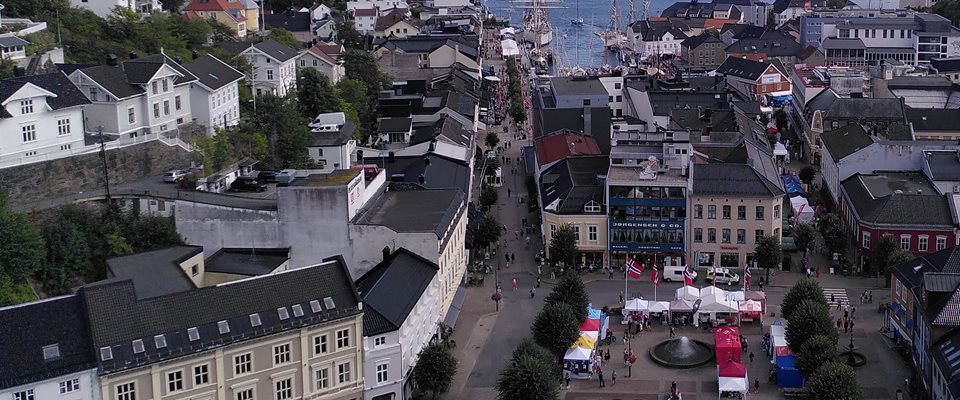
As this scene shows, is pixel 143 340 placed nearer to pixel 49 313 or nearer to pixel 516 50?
pixel 49 313

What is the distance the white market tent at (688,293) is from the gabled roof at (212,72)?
17.1m

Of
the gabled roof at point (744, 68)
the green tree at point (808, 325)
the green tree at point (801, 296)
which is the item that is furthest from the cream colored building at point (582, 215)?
the gabled roof at point (744, 68)

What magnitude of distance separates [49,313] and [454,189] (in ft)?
52.6

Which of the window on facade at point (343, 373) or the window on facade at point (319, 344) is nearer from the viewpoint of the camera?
the window on facade at point (319, 344)

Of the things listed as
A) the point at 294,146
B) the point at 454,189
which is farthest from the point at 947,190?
the point at 294,146

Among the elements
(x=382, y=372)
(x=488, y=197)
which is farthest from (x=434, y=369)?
(x=488, y=197)

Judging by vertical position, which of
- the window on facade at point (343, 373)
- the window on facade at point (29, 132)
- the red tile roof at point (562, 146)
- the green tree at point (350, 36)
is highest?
the green tree at point (350, 36)

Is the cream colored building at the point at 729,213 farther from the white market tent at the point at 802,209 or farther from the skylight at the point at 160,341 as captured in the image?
the skylight at the point at 160,341

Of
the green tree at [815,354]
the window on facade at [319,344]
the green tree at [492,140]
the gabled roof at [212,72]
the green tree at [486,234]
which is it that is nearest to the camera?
the window on facade at [319,344]

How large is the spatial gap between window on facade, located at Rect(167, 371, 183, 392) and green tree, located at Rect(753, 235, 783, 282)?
63.6 ft

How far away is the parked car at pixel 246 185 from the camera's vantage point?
121ft

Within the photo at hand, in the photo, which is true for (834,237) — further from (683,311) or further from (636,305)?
(636,305)

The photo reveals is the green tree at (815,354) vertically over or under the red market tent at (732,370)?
over

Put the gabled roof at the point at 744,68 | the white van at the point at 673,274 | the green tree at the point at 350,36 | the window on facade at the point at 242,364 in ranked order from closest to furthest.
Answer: the window on facade at the point at 242,364 < the white van at the point at 673,274 < the gabled roof at the point at 744,68 < the green tree at the point at 350,36
